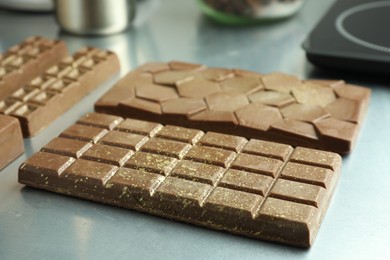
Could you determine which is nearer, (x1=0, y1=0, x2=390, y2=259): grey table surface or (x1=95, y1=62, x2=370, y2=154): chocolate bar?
(x1=0, y1=0, x2=390, y2=259): grey table surface

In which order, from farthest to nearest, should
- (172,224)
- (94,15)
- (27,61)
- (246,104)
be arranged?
(94,15)
(27,61)
(246,104)
(172,224)

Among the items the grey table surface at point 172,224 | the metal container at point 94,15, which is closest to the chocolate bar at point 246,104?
the grey table surface at point 172,224

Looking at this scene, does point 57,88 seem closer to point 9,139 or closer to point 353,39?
point 9,139

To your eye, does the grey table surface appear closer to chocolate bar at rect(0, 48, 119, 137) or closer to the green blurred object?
chocolate bar at rect(0, 48, 119, 137)

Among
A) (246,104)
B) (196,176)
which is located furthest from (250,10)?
(196,176)

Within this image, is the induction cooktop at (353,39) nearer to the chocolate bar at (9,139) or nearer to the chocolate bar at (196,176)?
the chocolate bar at (196,176)

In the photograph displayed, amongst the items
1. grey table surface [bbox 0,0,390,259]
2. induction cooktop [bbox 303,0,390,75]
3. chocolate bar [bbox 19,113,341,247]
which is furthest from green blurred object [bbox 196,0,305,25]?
chocolate bar [bbox 19,113,341,247]
